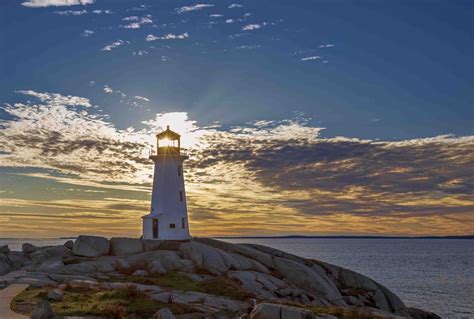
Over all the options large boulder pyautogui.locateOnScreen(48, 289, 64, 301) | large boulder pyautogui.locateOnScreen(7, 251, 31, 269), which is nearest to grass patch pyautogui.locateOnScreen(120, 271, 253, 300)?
large boulder pyautogui.locateOnScreen(48, 289, 64, 301)

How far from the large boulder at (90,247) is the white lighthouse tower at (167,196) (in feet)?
19.7

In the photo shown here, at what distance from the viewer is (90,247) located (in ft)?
143

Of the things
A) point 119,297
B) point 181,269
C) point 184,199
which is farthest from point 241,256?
point 119,297

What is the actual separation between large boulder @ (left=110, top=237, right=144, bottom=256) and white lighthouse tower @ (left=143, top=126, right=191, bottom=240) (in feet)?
→ 12.5

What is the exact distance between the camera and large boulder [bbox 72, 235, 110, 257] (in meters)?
A: 43.0

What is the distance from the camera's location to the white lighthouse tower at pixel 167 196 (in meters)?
49.2

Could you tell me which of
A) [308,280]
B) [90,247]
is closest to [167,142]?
[90,247]

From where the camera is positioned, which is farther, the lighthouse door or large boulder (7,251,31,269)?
the lighthouse door

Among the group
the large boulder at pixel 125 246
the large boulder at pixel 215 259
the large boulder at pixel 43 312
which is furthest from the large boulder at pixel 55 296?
the large boulder at pixel 125 246

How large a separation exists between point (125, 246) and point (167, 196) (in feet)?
25.3

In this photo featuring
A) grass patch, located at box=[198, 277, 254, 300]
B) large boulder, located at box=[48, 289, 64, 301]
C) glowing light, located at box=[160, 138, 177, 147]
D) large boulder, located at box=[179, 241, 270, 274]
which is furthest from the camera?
glowing light, located at box=[160, 138, 177, 147]

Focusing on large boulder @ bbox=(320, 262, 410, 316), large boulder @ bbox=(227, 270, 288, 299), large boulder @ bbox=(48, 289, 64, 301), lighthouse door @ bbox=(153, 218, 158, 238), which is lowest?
large boulder @ bbox=(320, 262, 410, 316)

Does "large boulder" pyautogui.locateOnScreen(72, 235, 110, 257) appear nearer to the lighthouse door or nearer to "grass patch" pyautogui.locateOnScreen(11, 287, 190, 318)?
the lighthouse door

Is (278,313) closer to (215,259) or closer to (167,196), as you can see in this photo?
(215,259)
